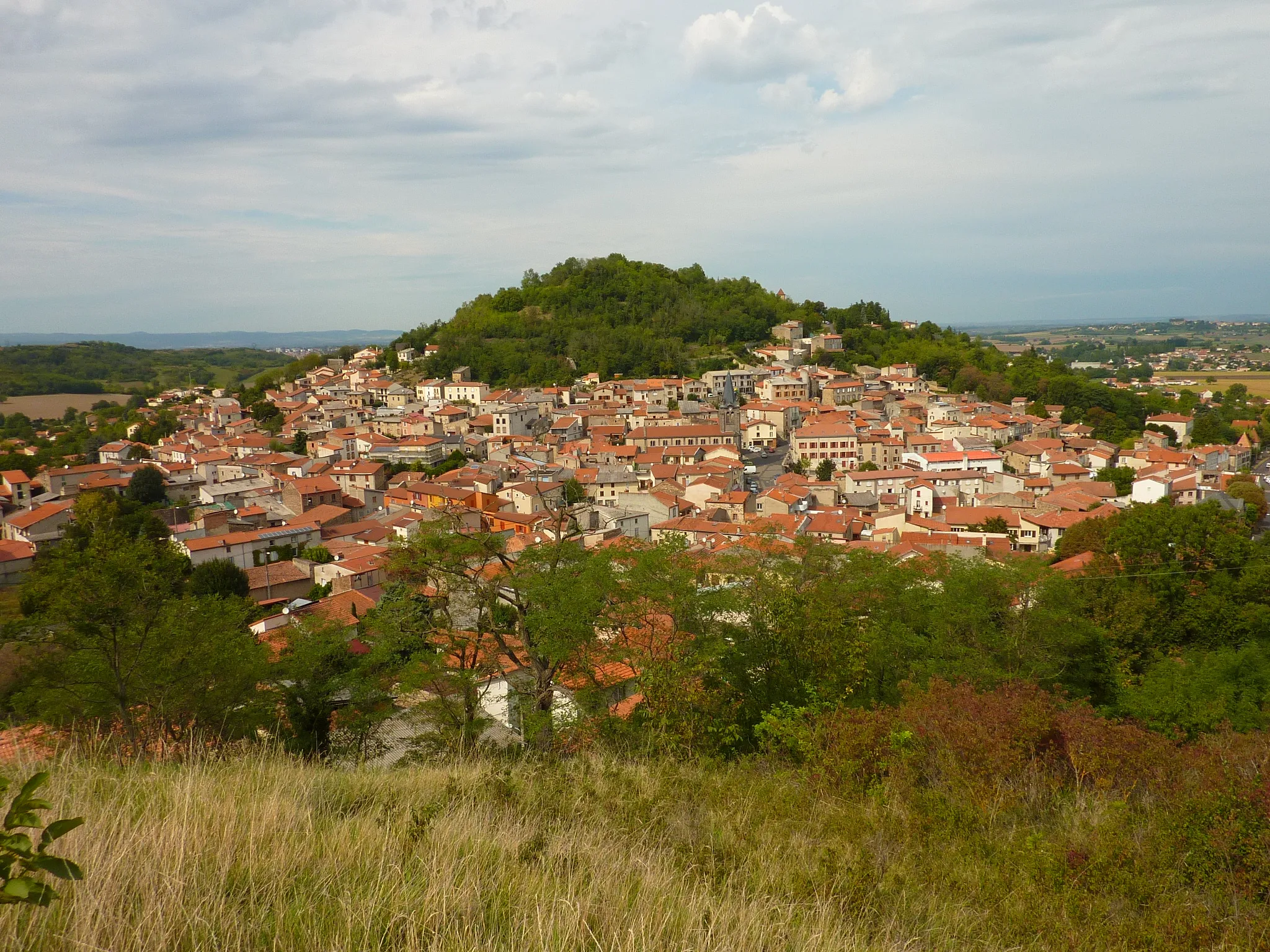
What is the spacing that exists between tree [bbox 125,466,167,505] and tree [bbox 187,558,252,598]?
10.7 meters

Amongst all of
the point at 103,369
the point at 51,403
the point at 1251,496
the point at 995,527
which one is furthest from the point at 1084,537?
the point at 103,369

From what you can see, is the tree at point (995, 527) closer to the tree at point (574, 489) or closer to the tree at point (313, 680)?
the tree at point (574, 489)

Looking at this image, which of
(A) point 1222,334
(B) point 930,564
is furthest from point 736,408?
(A) point 1222,334

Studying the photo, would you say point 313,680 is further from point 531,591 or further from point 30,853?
point 30,853

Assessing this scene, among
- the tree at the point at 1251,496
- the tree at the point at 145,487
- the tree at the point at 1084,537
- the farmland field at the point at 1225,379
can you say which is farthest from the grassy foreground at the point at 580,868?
the farmland field at the point at 1225,379

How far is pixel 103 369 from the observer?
7625 cm

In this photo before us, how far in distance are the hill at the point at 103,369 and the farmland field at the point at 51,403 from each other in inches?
73.6

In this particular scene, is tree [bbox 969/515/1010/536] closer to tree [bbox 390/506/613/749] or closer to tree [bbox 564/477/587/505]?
tree [bbox 564/477/587/505]

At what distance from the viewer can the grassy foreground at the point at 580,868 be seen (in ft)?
6.12

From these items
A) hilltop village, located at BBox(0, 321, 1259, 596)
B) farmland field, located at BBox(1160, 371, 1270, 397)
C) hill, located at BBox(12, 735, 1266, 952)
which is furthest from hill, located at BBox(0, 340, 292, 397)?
Result: farmland field, located at BBox(1160, 371, 1270, 397)

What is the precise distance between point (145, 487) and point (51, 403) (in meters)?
38.3

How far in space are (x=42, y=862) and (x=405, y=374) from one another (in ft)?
182

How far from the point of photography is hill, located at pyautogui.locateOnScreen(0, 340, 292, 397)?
2489 inches

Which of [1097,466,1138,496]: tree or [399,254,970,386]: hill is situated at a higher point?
[399,254,970,386]: hill
